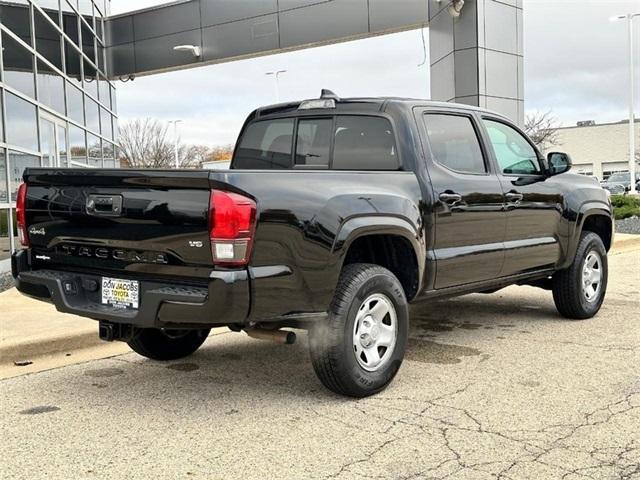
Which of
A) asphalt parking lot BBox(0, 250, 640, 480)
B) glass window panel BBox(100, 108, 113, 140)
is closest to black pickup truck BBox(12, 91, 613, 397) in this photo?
asphalt parking lot BBox(0, 250, 640, 480)

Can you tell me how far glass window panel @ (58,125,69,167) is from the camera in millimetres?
12812

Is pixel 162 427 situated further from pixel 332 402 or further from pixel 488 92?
pixel 488 92

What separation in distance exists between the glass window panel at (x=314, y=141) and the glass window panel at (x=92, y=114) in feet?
37.0

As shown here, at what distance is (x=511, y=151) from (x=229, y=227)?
3.27 metres

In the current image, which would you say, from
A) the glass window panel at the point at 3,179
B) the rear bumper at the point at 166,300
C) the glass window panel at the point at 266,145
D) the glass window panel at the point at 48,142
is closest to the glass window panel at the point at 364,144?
the glass window panel at the point at 266,145

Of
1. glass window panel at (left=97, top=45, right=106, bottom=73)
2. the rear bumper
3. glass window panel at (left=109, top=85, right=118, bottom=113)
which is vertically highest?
glass window panel at (left=97, top=45, right=106, bottom=73)

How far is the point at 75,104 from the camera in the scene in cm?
1432

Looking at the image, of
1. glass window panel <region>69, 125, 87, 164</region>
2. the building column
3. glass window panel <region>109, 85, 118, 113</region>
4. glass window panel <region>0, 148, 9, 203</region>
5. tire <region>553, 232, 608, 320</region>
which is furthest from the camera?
glass window panel <region>109, 85, 118, 113</region>

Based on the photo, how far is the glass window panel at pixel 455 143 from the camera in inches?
203

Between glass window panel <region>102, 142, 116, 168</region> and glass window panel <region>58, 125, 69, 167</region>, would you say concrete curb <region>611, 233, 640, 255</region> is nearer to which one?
glass window panel <region>58, 125, 69, 167</region>

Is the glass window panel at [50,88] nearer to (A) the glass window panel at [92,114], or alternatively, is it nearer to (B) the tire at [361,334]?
(A) the glass window panel at [92,114]

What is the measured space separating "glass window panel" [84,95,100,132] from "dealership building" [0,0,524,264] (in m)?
0.05

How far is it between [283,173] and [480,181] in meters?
2.04

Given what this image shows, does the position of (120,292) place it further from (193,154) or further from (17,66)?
(193,154)
